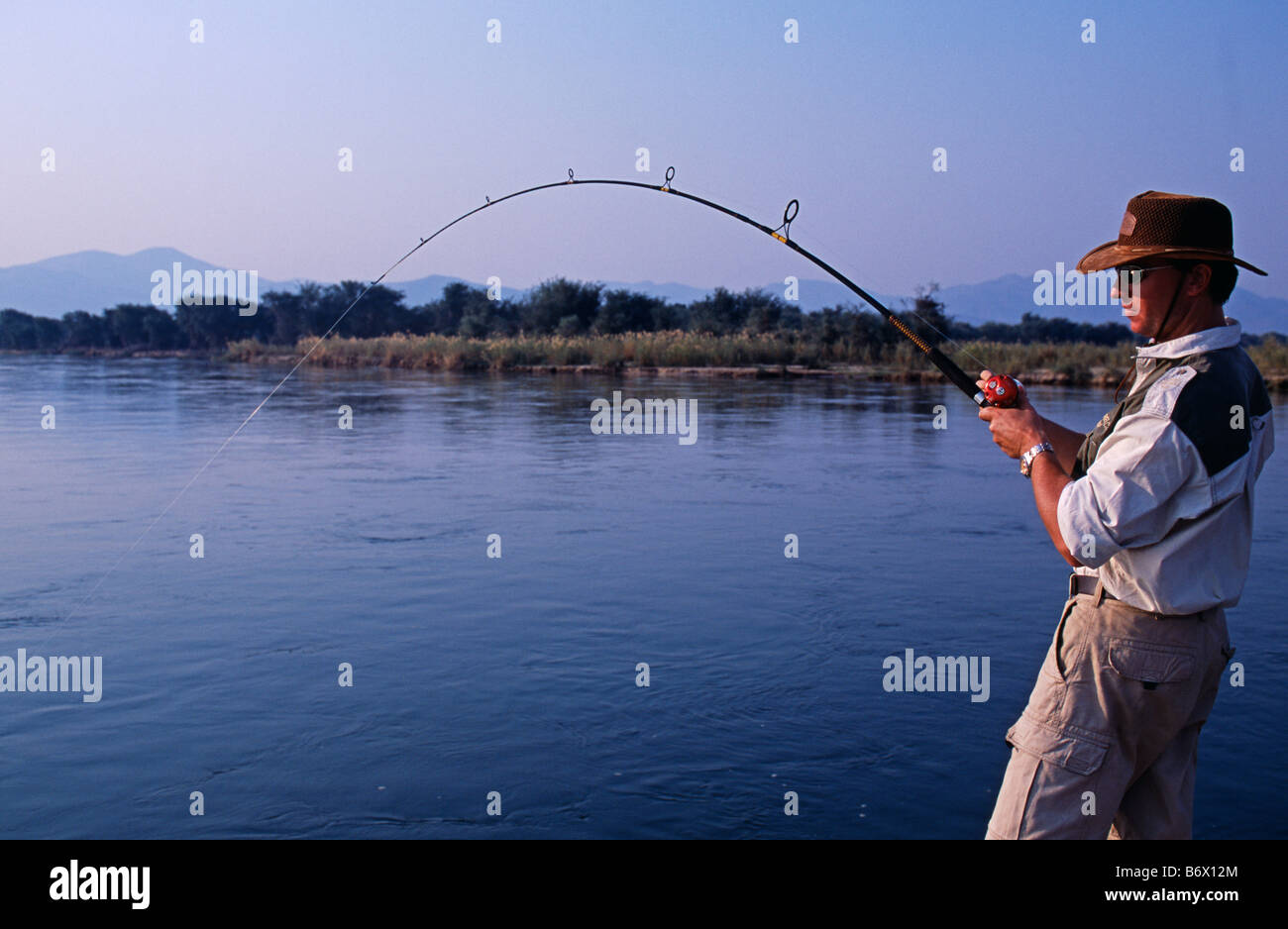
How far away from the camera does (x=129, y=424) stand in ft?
59.4

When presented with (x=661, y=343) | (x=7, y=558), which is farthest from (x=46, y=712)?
(x=661, y=343)

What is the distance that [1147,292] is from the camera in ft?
8.80

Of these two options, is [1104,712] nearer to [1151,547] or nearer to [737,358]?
[1151,547]

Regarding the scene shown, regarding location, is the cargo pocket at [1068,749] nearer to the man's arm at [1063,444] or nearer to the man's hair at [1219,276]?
the man's arm at [1063,444]

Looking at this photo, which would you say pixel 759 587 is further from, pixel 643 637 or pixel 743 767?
pixel 743 767

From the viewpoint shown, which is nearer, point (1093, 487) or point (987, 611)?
point (1093, 487)

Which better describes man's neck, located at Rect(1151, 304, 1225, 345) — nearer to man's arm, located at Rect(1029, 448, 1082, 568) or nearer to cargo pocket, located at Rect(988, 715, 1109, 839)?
man's arm, located at Rect(1029, 448, 1082, 568)

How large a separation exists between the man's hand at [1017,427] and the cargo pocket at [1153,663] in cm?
49

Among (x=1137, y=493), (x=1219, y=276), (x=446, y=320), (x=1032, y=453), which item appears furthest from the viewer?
(x=446, y=320)

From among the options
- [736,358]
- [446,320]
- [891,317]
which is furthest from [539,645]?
[446,320]

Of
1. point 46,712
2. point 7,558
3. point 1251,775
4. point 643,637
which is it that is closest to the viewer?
point 1251,775

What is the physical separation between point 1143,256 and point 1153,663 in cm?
84
